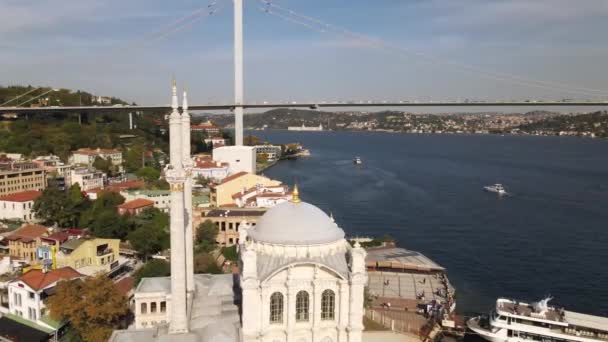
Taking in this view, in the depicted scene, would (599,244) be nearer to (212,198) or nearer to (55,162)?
(212,198)

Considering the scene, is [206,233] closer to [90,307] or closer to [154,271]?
[154,271]

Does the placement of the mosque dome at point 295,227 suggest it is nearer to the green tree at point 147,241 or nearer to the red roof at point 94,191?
the green tree at point 147,241

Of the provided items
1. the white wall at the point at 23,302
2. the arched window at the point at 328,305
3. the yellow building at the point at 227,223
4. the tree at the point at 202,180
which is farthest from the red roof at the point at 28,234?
the tree at the point at 202,180

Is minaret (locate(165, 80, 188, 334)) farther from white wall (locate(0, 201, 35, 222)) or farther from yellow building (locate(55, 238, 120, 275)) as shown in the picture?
white wall (locate(0, 201, 35, 222))

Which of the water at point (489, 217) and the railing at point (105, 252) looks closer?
the railing at point (105, 252)

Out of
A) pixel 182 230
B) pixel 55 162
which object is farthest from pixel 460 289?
pixel 55 162

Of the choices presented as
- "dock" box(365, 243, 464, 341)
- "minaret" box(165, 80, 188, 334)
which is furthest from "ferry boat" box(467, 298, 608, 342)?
"minaret" box(165, 80, 188, 334)
